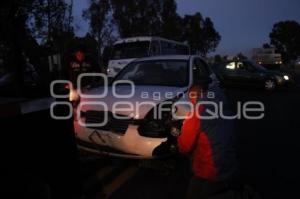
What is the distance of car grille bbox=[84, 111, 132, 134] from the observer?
21.2 ft

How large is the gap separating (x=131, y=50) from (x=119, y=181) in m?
16.8

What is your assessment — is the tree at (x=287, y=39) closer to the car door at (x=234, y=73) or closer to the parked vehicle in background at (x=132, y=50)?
the car door at (x=234, y=73)

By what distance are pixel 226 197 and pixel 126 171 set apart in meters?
3.11

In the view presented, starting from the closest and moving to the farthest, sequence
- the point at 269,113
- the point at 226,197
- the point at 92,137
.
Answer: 1. the point at 226,197
2. the point at 92,137
3. the point at 269,113

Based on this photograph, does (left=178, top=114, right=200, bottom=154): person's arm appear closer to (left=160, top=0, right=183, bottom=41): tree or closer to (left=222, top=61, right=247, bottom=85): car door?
(left=222, top=61, right=247, bottom=85): car door

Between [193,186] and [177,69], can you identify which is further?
[177,69]

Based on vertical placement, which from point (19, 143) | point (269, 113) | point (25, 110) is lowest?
point (269, 113)

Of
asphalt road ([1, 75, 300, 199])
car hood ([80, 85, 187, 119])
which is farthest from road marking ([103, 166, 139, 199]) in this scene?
car hood ([80, 85, 187, 119])

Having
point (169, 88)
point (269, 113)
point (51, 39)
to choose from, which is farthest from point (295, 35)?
point (169, 88)

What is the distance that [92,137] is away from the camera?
6.58 meters

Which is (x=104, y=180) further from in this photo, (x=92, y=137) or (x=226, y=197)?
(x=226, y=197)

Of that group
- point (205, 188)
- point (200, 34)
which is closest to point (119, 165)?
point (205, 188)

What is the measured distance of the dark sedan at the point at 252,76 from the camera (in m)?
21.6

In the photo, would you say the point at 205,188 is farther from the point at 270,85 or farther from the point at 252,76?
the point at 252,76
